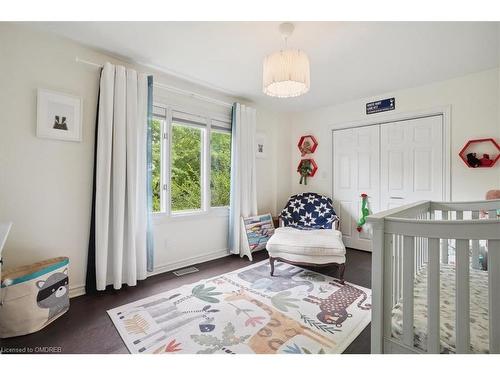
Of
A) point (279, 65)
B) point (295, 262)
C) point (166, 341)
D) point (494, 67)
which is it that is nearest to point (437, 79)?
point (494, 67)

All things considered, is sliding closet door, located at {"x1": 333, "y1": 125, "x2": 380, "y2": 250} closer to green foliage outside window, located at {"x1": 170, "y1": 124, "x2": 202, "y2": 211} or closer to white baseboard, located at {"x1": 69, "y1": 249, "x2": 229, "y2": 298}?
white baseboard, located at {"x1": 69, "y1": 249, "x2": 229, "y2": 298}

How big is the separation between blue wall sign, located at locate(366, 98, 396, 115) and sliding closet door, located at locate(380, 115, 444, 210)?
214mm

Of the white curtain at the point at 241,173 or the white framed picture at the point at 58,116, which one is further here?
the white curtain at the point at 241,173

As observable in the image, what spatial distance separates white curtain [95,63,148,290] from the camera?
2129 millimetres

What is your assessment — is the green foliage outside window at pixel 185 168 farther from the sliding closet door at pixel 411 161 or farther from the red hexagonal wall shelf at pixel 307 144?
the sliding closet door at pixel 411 161

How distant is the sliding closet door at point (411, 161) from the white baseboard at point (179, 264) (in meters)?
2.36

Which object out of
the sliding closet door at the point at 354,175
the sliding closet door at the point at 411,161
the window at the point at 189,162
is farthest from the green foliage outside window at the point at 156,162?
the sliding closet door at the point at 411,161

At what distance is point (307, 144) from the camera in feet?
13.1

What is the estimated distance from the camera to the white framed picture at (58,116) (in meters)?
1.91

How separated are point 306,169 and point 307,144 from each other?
42cm

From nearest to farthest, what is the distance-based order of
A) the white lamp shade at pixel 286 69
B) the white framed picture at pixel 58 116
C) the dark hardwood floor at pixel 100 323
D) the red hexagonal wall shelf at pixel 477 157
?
1. the dark hardwood floor at pixel 100 323
2. the white lamp shade at pixel 286 69
3. the white framed picture at pixel 58 116
4. the red hexagonal wall shelf at pixel 477 157

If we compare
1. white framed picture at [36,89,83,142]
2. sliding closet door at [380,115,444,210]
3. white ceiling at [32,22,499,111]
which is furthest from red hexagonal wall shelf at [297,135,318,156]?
white framed picture at [36,89,83,142]

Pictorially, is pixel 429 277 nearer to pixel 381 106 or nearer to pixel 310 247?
pixel 310 247

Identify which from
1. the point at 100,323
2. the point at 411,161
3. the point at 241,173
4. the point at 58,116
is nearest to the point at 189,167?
the point at 241,173
